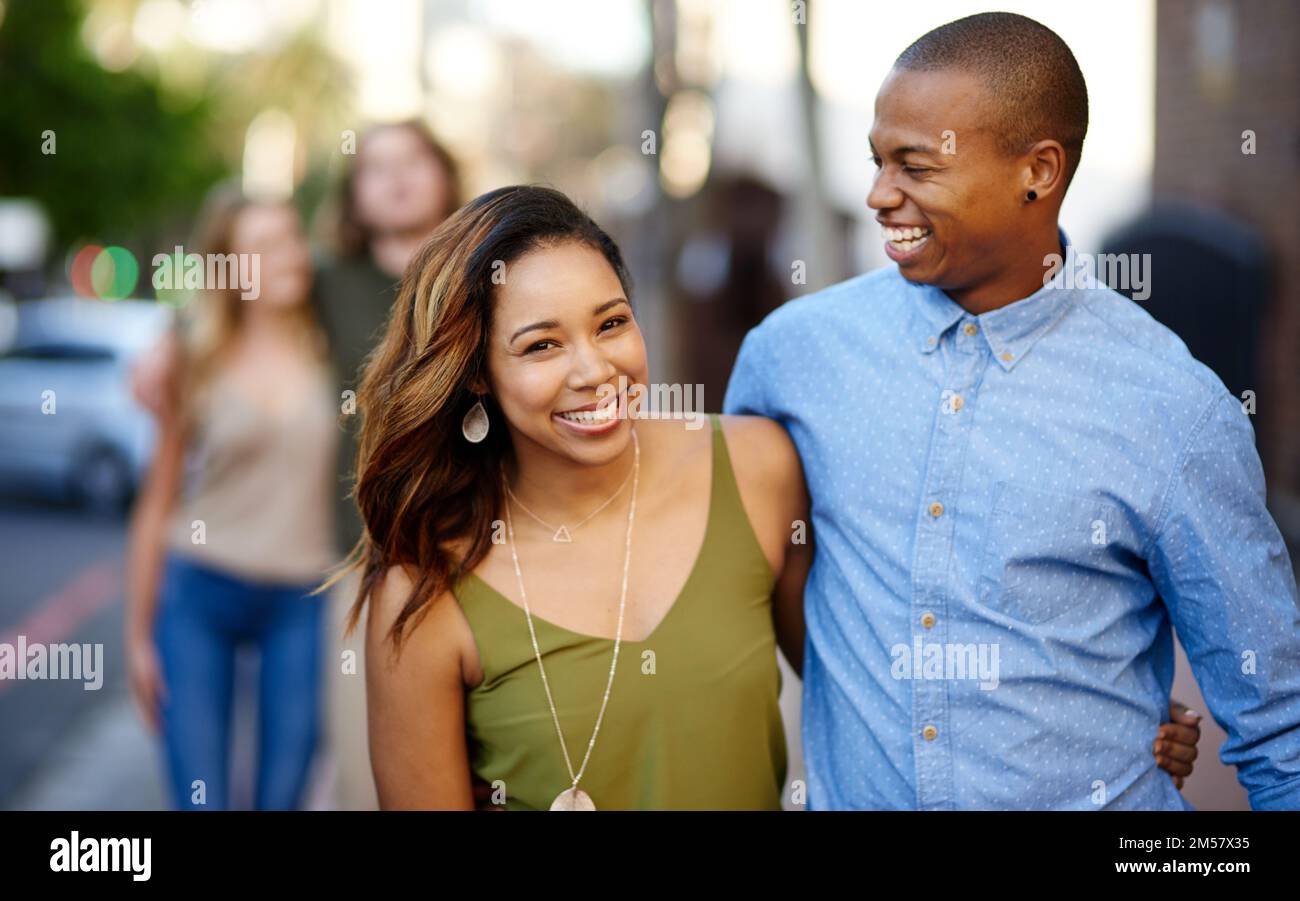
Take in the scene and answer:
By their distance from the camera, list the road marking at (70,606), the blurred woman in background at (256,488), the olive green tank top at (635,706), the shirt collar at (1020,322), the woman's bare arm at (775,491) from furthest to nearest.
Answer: the road marking at (70,606) → the blurred woman in background at (256,488) → the woman's bare arm at (775,491) → the olive green tank top at (635,706) → the shirt collar at (1020,322)

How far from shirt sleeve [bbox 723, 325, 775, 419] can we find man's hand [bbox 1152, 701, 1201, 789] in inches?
28.9

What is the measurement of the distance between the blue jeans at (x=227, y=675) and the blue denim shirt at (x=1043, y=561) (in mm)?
2064

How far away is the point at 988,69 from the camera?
172 cm

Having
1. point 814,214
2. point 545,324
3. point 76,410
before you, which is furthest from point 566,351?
point 76,410

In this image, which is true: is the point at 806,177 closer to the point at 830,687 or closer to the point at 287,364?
the point at 287,364

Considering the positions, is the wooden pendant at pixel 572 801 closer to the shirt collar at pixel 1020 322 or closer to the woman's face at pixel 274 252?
the shirt collar at pixel 1020 322

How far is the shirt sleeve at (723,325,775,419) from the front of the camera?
2088 mm

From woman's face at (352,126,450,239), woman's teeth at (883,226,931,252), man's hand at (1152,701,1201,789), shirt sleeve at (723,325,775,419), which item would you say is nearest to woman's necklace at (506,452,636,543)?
shirt sleeve at (723,325,775,419)

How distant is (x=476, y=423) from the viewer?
2039mm

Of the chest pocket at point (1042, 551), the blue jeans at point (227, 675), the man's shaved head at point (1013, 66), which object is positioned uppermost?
the man's shaved head at point (1013, 66)

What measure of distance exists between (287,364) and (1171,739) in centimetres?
257

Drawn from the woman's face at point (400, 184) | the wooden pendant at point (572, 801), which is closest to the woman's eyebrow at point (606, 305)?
the wooden pendant at point (572, 801)

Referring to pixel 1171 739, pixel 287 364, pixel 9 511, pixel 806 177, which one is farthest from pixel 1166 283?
pixel 9 511

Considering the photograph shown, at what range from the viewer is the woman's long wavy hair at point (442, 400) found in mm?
1923
